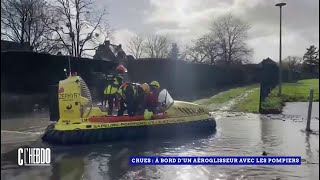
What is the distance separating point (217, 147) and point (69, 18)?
3.30 metres

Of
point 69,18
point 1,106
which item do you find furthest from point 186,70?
point 1,106

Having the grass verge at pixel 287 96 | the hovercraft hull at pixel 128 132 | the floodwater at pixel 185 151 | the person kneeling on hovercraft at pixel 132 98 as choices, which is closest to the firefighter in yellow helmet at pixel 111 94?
the person kneeling on hovercraft at pixel 132 98

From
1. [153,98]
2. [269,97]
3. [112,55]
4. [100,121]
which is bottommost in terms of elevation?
[100,121]

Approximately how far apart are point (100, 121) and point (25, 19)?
245 centimetres

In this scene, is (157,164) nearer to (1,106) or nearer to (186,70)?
(1,106)

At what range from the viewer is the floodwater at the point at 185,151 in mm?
4156

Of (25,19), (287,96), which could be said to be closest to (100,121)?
(25,19)

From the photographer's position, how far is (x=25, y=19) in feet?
16.4

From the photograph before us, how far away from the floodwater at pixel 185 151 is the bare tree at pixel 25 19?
47.2 inches

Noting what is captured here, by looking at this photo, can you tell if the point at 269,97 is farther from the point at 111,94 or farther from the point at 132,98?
the point at 111,94

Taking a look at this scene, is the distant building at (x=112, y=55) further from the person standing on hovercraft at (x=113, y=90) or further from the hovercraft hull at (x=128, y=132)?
the hovercraft hull at (x=128, y=132)

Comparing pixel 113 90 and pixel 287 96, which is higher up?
pixel 113 90

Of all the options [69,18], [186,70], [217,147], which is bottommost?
[217,147]

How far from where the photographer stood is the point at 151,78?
317 inches
